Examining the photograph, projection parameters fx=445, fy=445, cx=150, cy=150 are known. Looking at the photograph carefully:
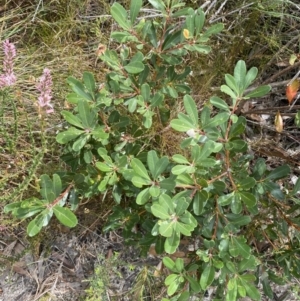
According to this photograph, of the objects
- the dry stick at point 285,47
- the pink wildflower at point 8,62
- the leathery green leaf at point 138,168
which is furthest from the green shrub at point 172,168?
the dry stick at point 285,47

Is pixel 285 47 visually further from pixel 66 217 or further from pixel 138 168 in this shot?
pixel 66 217

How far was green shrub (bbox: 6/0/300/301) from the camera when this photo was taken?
1344 mm

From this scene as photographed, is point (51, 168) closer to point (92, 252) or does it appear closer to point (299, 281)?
point (92, 252)

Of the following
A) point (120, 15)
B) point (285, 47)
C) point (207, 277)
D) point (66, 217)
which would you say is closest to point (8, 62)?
point (120, 15)

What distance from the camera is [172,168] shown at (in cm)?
130

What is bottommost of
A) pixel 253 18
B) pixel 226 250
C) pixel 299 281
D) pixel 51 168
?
pixel 299 281

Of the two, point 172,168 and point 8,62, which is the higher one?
point 8,62

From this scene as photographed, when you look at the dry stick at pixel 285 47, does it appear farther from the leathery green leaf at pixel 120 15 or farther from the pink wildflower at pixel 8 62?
the pink wildflower at pixel 8 62

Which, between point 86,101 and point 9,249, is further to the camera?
point 9,249

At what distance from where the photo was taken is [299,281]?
188 centimetres

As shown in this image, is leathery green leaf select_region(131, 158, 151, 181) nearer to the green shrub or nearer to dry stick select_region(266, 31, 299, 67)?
the green shrub

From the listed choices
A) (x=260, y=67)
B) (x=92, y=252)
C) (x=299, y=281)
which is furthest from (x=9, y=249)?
(x=260, y=67)

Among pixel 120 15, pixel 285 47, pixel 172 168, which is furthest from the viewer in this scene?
pixel 285 47

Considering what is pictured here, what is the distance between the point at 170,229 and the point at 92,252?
2.96 ft
